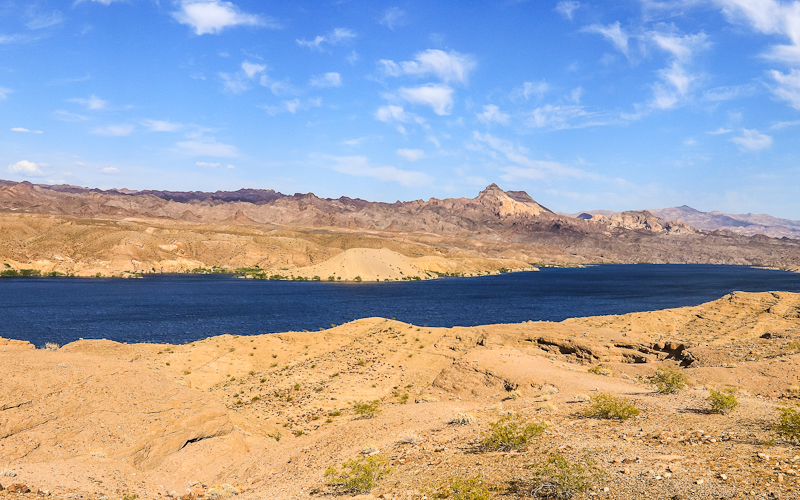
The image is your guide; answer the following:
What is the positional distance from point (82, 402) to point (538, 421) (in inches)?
648

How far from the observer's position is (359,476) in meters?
12.2

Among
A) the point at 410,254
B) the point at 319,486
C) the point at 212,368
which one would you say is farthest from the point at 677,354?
the point at 410,254

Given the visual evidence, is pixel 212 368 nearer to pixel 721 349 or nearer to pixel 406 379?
pixel 406 379

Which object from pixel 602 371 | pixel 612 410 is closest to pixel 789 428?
pixel 612 410

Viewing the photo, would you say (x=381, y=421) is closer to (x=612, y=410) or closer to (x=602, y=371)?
(x=612, y=410)

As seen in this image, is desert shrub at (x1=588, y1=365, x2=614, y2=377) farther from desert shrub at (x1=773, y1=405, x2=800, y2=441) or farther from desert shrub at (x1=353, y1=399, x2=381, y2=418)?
desert shrub at (x1=773, y1=405, x2=800, y2=441)

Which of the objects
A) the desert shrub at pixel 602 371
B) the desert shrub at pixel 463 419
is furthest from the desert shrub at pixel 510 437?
the desert shrub at pixel 602 371

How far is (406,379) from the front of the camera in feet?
94.6

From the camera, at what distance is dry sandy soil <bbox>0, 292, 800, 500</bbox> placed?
1145cm

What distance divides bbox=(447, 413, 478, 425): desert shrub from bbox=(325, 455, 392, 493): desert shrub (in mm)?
4367

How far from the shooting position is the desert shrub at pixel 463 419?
55.6ft

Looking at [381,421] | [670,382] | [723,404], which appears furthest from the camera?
[670,382]

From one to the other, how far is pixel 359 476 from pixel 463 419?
600cm

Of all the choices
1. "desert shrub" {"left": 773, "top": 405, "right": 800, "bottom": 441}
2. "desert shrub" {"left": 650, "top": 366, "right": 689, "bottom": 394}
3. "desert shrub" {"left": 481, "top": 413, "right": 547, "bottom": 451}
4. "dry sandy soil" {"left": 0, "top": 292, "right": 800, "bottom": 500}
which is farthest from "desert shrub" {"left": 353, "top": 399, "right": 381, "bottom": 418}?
"desert shrub" {"left": 773, "top": 405, "right": 800, "bottom": 441}
